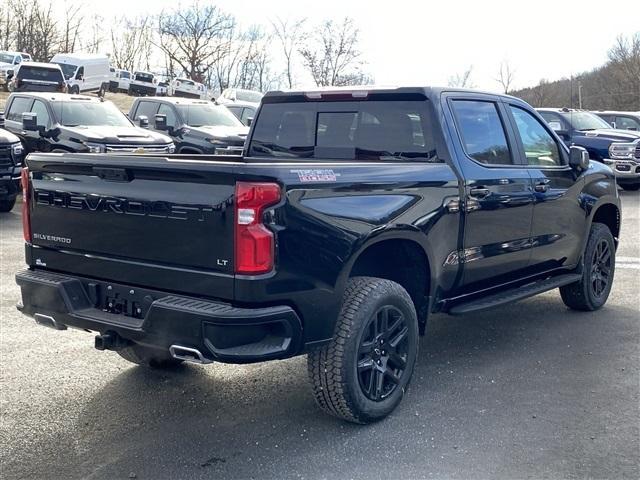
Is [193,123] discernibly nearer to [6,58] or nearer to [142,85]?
[6,58]

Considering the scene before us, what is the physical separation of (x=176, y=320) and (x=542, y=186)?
3.30 m

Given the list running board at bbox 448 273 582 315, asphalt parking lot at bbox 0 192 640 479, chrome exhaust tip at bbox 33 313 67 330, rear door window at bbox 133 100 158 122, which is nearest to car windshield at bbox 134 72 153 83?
rear door window at bbox 133 100 158 122

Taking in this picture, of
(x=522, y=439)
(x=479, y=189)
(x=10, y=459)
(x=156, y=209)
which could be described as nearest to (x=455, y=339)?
(x=479, y=189)

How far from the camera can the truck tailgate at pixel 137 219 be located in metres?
3.69

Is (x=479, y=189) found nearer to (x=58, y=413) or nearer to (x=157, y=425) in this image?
(x=157, y=425)

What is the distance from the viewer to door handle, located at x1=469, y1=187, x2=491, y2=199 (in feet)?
16.5

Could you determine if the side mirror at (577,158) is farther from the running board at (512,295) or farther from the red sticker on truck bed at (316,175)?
the red sticker on truck bed at (316,175)

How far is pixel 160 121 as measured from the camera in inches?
603

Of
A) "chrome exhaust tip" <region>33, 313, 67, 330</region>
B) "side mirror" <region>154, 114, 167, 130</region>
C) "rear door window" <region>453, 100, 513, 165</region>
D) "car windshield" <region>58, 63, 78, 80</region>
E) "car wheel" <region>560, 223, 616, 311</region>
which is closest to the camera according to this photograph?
"chrome exhaust tip" <region>33, 313, 67, 330</region>

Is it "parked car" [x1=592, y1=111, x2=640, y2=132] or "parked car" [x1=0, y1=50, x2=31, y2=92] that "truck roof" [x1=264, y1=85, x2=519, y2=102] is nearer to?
"parked car" [x1=592, y1=111, x2=640, y2=132]

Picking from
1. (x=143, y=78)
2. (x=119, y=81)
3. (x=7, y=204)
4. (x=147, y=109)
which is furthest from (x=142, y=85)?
(x=7, y=204)

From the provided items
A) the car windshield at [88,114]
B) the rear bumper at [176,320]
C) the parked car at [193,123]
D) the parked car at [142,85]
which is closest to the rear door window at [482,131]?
the rear bumper at [176,320]

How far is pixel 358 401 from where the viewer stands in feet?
13.6

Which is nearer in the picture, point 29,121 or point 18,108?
point 29,121
